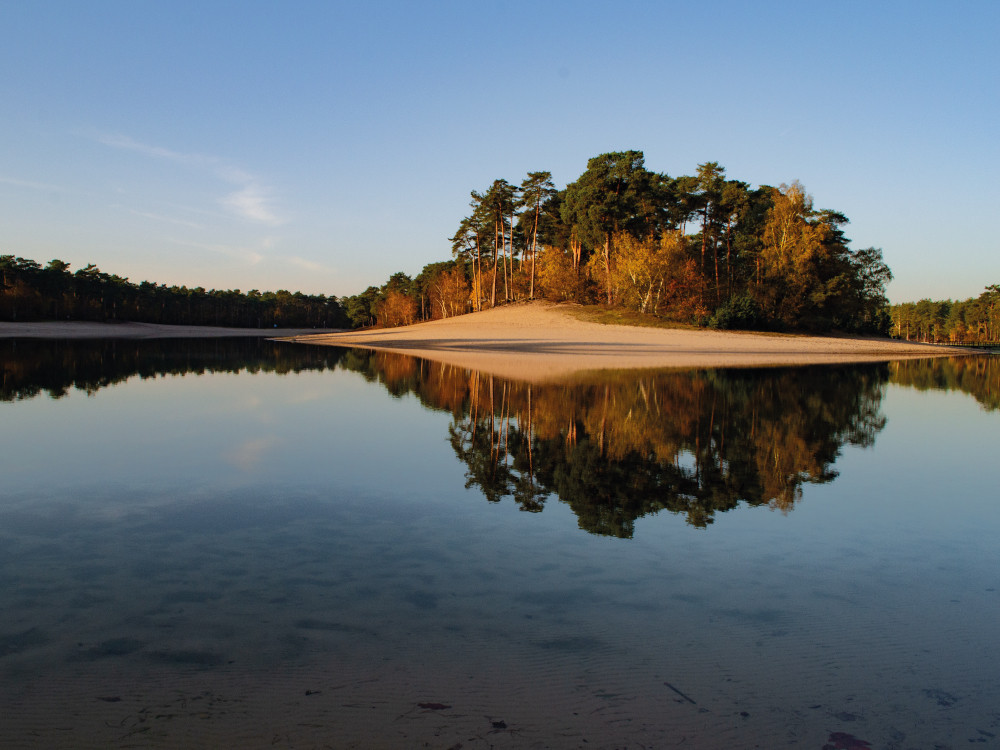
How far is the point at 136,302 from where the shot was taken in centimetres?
12106

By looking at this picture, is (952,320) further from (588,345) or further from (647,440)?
(647,440)

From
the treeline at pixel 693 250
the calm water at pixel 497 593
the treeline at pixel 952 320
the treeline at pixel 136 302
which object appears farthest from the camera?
the treeline at pixel 952 320

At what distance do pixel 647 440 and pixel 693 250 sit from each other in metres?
60.9

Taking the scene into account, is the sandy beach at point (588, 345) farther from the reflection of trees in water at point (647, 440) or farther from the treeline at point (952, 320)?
the treeline at point (952, 320)

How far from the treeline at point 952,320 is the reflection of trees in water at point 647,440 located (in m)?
102

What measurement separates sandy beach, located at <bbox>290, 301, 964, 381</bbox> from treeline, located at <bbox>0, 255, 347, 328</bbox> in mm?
64446

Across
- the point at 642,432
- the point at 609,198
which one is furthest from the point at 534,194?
the point at 642,432

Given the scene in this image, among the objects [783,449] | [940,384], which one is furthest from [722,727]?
[940,384]

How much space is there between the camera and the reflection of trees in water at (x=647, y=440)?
24.3 ft

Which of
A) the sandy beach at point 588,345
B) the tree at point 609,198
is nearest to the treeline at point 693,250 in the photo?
the tree at point 609,198

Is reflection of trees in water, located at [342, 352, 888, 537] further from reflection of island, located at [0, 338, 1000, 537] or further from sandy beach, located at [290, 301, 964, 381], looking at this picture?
sandy beach, located at [290, 301, 964, 381]

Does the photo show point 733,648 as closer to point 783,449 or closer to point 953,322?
point 783,449

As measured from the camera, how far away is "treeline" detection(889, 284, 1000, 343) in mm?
114688

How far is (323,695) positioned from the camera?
3275 millimetres
